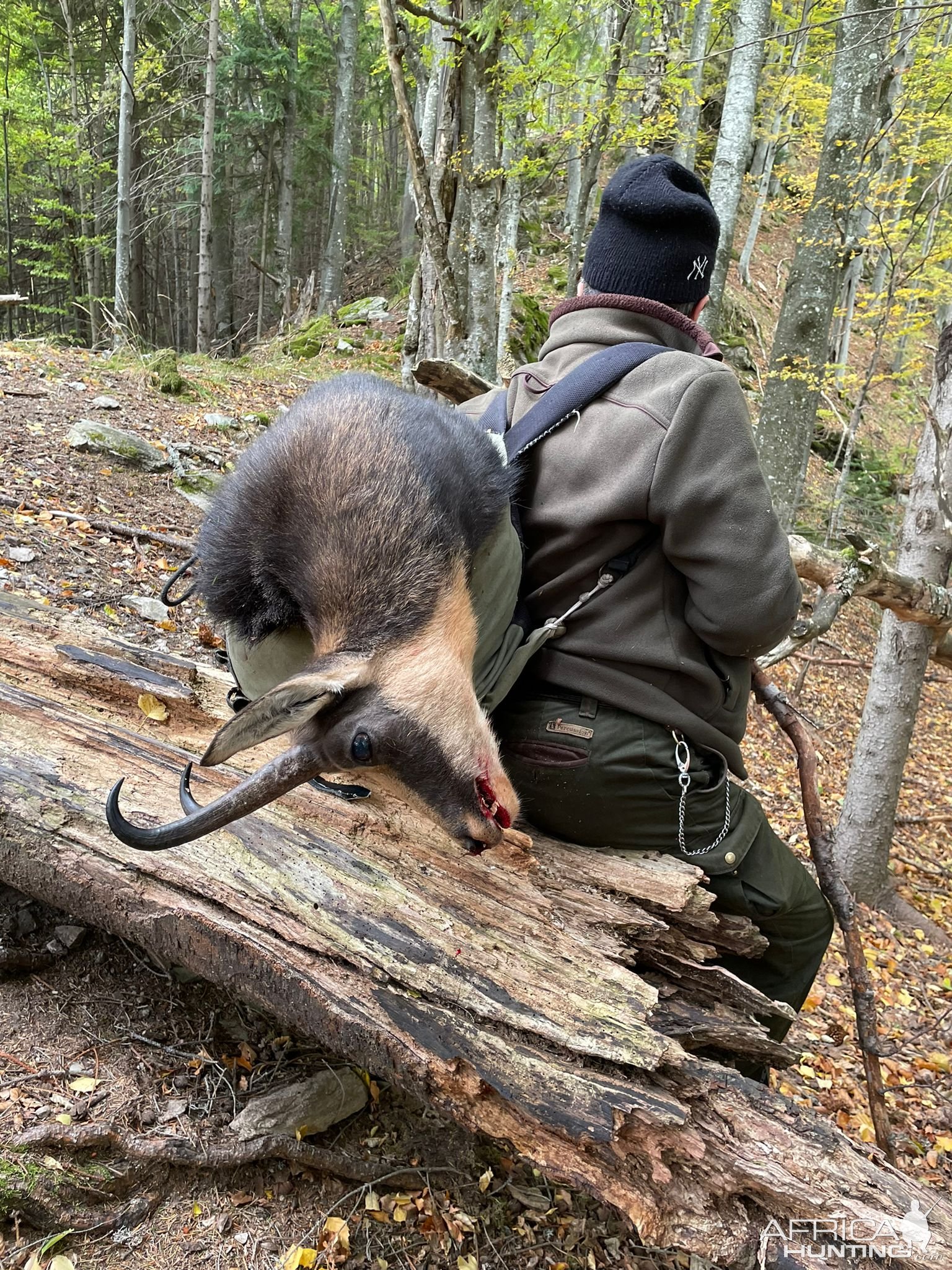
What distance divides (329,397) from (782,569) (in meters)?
1.52

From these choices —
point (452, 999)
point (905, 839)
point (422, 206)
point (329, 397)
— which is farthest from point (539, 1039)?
point (905, 839)

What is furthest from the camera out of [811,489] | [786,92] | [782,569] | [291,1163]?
[811,489]

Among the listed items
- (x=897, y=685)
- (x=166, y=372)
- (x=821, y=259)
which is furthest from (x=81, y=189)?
(x=897, y=685)

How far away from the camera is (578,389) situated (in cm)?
242

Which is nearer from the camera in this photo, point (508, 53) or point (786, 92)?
point (508, 53)

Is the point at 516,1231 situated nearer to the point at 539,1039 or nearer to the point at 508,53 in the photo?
the point at 539,1039

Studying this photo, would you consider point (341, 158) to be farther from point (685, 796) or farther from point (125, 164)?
point (685, 796)

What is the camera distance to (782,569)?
233cm

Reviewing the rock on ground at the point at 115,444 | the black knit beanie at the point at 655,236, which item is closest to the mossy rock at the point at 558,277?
the rock on ground at the point at 115,444

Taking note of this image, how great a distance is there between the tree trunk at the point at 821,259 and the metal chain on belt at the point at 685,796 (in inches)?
269

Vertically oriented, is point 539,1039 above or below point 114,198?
below

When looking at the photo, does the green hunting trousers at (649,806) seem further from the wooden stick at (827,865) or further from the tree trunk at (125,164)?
the tree trunk at (125,164)

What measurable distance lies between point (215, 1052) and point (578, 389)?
108 inches

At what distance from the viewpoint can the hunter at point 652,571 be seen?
7.45 feet
